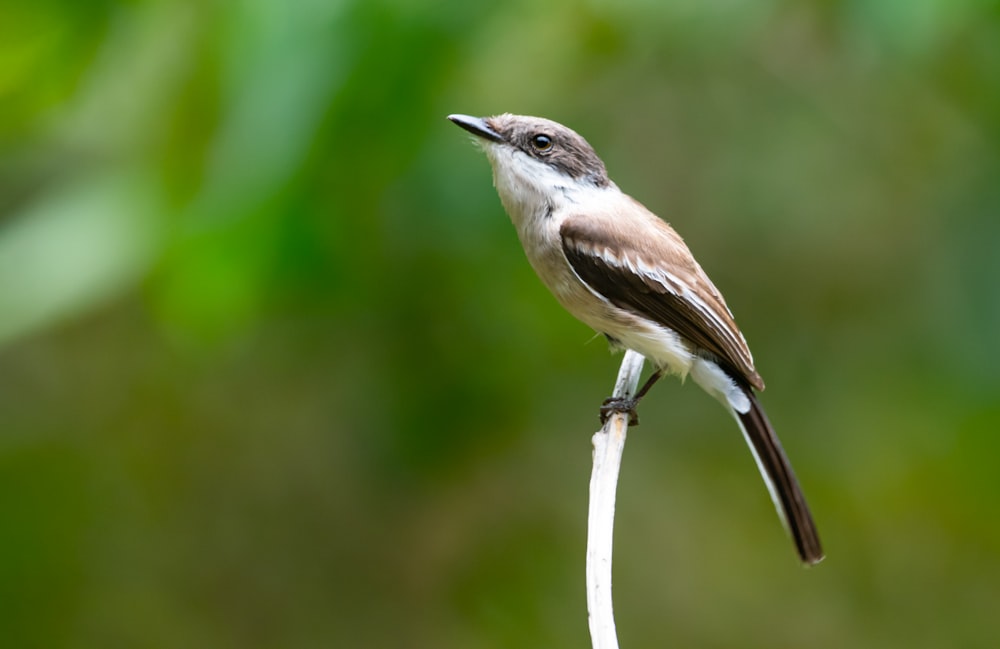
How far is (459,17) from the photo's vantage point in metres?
3.23

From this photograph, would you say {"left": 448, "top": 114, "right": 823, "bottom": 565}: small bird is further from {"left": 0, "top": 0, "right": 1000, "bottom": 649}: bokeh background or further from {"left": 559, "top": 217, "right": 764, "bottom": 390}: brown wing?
{"left": 0, "top": 0, "right": 1000, "bottom": 649}: bokeh background

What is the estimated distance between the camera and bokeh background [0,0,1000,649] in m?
3.25

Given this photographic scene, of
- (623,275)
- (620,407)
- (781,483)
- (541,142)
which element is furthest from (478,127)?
(781,483)

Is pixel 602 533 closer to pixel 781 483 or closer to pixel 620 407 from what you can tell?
pixel 620 407

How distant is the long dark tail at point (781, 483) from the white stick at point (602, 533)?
0.83m

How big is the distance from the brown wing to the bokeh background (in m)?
0.47

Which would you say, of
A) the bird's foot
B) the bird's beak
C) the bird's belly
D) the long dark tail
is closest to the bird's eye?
the bird's beak

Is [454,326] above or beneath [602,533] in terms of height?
above

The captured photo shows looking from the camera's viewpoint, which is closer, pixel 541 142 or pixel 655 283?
pixel 655 283

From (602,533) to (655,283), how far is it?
4.04 ft

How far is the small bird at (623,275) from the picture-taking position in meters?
3.50

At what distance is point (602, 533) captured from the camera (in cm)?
249

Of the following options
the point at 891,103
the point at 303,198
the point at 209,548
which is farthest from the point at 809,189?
the point at 209,548

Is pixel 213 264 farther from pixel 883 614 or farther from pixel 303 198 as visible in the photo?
pixel 883 614
